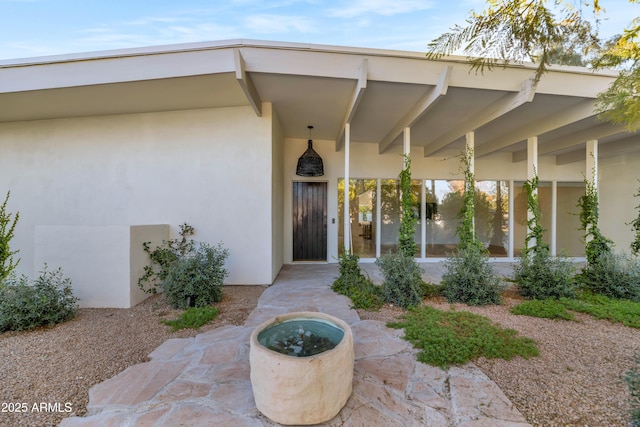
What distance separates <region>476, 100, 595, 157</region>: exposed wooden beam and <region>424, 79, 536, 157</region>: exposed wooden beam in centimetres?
110

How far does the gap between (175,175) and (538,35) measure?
16.2 feet

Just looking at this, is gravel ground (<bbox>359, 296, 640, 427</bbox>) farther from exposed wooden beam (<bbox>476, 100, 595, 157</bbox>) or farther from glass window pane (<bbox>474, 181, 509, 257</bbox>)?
glass window pane (<bbox>474, 181, 509, 257</bbox>)

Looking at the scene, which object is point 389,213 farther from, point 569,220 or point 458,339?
point 569,220

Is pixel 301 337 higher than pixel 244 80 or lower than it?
lower

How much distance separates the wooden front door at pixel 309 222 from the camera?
6.57 meters

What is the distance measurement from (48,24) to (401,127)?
5916mm

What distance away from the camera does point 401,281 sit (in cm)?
363

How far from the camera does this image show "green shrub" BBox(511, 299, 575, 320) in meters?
3.20

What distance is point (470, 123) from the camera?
194 inches

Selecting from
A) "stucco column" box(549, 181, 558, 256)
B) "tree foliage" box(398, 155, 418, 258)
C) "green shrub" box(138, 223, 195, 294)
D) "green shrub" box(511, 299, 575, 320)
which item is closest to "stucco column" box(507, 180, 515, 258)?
"stucco column" box(549, 181, 558, 256)

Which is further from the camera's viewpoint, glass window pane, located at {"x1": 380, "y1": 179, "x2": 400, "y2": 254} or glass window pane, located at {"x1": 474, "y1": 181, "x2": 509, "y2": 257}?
glass window pane, located at {"x1": 474, "y1": 181, "x2": 509, "y2": 257}

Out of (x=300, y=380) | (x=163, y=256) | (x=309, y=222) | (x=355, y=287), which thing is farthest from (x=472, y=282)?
(x=163, y=256)

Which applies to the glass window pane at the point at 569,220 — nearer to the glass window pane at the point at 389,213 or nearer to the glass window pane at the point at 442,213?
the glass window pane at the point at 442,213

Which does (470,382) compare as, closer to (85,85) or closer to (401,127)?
(401,127)
